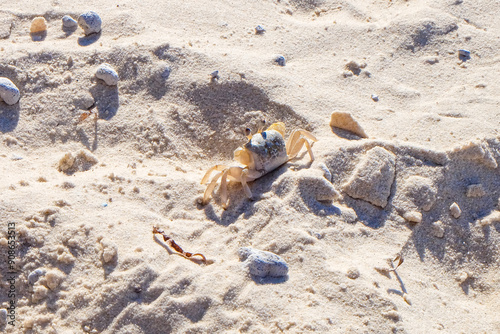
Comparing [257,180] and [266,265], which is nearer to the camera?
[266,265]

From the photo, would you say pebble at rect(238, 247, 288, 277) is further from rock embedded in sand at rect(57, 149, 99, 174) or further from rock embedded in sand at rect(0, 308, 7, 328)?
rock embedded in sand at rect(57, 149, 99, 174)

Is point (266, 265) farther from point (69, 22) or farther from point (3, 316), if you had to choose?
point (69, 22)

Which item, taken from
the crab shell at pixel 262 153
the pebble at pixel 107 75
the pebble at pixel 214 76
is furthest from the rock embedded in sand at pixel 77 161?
the pebble at pixel 214 76

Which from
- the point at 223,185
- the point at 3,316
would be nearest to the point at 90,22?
the point at 223,185

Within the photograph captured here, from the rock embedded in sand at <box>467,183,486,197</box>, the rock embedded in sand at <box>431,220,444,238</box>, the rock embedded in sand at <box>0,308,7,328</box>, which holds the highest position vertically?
the rock embedded in sand at <box>467,183,486,197</box>

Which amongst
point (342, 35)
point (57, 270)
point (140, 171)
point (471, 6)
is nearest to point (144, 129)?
point (140, 171)

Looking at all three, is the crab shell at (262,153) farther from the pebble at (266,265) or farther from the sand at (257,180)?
the pebble at (266,265)

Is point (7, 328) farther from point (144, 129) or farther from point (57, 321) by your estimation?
point (144, 129)

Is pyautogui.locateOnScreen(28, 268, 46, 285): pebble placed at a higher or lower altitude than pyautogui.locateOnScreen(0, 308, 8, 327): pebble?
higher

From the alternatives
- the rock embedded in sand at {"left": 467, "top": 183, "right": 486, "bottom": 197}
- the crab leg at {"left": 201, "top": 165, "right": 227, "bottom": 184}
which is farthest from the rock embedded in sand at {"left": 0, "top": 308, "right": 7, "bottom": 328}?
the rock embedded in sand at {"left": 467, "top": 183, "right": 486, "bottom": 197}
